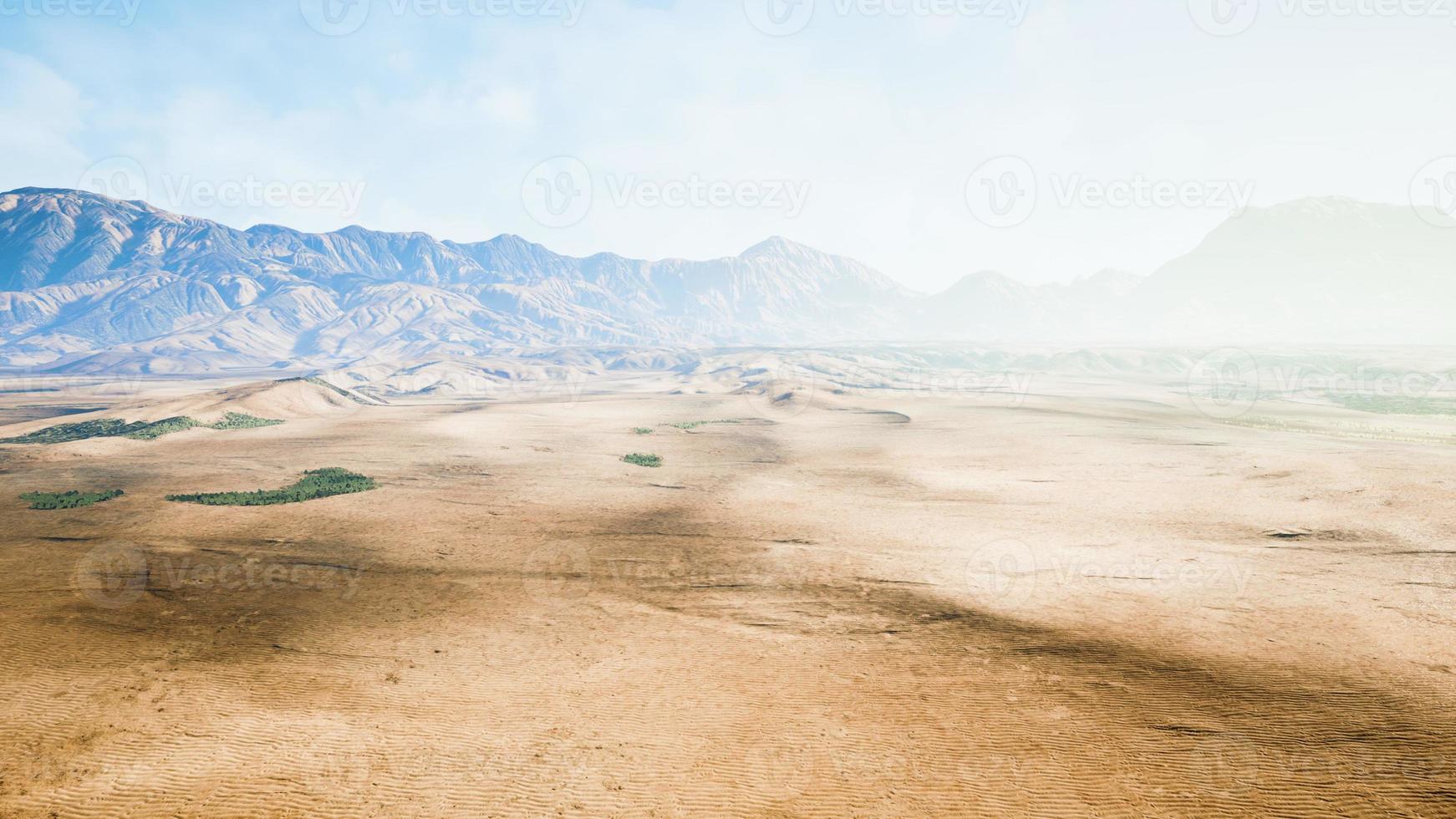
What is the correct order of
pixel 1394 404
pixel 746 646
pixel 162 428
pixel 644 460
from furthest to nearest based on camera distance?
pixel 1394 404
pixel 162 428
pixel 644 460
pixel 746 646

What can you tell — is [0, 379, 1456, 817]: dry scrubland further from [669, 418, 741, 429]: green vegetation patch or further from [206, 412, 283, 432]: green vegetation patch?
[669, 418, 741, 429]: green vegetation patch

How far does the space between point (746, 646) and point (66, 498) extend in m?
29.1

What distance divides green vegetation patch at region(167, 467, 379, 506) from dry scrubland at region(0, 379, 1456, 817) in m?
1.07

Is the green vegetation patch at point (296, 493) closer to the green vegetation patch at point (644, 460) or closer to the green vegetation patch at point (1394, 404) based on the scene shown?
the green vegetation patch at point (644, 460)

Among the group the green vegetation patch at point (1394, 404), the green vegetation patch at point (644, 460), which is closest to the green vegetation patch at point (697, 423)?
the green vegetation patch at point (644, 460)

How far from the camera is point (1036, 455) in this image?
3506 centimetres

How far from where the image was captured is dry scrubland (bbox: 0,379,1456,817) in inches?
366

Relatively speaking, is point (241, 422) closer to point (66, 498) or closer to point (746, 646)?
point (66, 498)

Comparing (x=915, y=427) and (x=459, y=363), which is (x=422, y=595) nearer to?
(x=915, y=427)

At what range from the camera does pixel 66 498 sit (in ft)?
82.5

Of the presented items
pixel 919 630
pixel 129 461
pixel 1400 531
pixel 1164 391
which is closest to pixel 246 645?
pixel 919 630

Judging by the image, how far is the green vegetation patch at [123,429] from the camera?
40188 mm

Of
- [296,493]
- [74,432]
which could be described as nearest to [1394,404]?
[296,493]

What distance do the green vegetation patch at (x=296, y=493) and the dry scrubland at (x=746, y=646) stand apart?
1.07 metres
